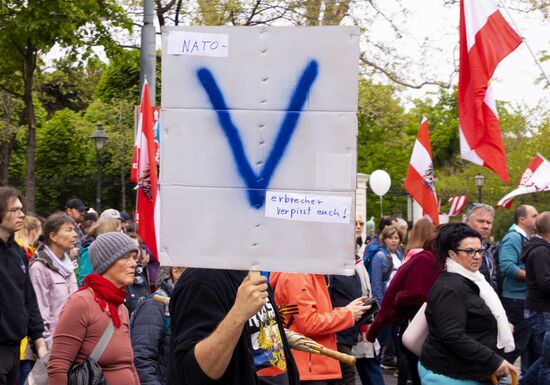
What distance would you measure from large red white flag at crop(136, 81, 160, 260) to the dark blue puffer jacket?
4.37 ft

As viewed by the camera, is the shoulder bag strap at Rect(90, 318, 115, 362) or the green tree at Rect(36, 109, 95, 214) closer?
the shoulder bag strap at Rect(90, 318, 115, 362)

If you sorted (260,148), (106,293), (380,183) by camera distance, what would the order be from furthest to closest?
(380,183) < (106,293) < (260,148)

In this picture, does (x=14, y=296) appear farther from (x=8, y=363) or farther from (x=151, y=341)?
(x=151, y=341)

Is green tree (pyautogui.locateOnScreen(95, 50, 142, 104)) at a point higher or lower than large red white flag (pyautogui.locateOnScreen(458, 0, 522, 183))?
higher

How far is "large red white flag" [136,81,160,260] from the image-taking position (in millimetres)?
7070

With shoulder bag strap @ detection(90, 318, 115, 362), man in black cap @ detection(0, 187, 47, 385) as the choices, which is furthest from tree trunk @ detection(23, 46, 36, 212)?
shoulder bag strap @ detection(90, 318, 115, 362)

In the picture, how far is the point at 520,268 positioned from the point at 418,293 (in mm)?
3189

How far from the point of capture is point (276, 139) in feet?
10.4

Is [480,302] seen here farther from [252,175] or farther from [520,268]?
[520,268]

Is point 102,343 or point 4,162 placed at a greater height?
point 4,162

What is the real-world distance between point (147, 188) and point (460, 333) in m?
2.75

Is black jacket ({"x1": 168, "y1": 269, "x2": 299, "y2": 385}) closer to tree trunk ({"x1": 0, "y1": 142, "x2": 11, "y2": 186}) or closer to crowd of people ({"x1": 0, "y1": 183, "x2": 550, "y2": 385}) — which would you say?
crowd of people ({"x1": 0, "y1": 183, "x2": 550, "y2": 385})

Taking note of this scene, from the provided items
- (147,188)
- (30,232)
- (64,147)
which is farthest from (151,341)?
(64,147)

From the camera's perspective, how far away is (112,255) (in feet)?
17.2
